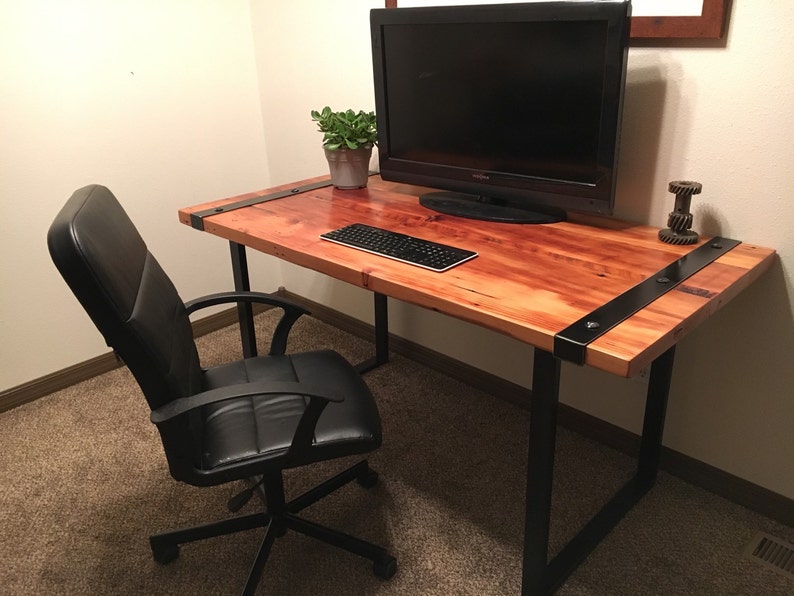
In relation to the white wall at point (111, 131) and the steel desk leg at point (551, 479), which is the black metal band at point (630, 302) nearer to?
the steel desk leg at point (551, 479)

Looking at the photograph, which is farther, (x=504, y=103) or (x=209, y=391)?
(x=504, y=103)

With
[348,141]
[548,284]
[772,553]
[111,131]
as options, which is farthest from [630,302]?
[111,131]

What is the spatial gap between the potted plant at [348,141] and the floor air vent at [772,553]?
162 cm

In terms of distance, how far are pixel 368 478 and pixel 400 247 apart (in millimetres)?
766

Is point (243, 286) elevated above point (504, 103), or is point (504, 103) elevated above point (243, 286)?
point (504, 103)

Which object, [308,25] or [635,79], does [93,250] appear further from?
[308,25]

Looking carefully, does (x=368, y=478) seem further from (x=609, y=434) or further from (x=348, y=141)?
(x=348, y=141)

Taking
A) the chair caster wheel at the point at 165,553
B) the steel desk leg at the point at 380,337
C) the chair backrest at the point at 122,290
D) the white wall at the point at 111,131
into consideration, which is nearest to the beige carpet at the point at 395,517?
the chair caster wheel at the point at 165,553

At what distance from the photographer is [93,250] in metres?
1.20

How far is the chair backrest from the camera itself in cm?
117

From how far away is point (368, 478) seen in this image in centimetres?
198

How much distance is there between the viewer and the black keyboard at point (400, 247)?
5.07 feet

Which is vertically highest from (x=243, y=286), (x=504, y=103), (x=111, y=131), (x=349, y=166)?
(x=504, y=103)

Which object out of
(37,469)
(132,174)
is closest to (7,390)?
(37,469)
